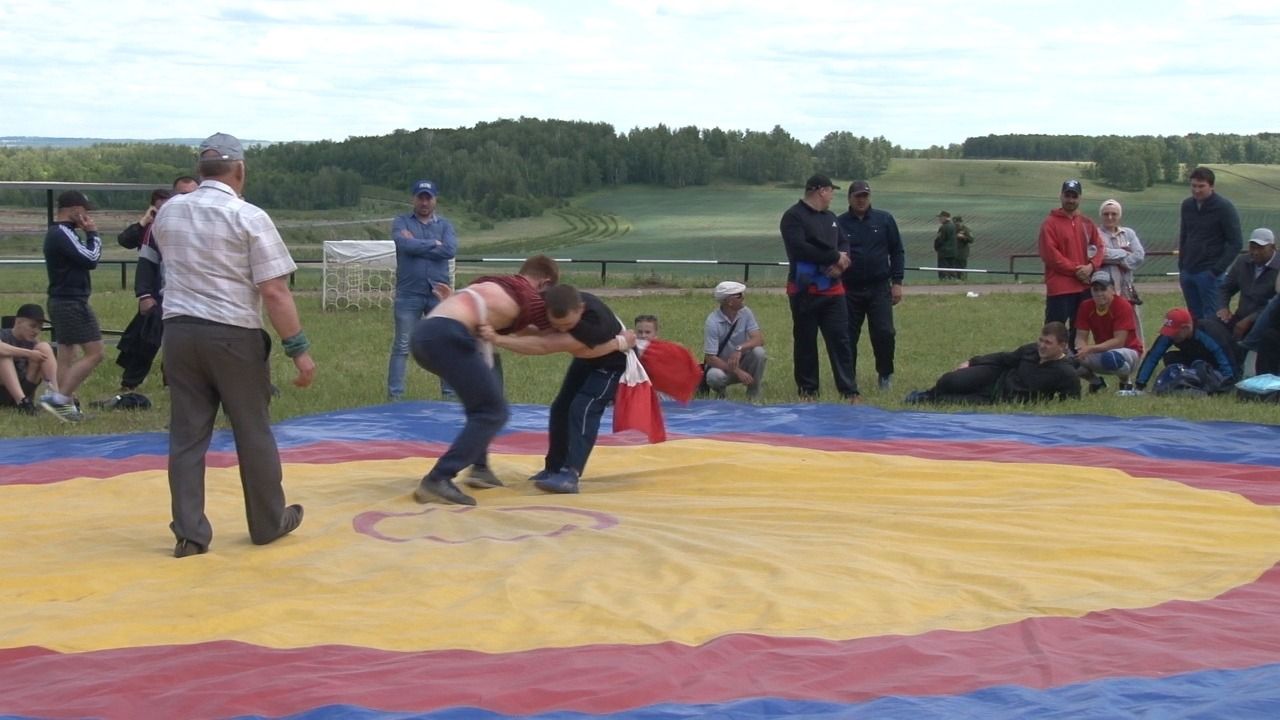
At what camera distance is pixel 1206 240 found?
12359 millimetres

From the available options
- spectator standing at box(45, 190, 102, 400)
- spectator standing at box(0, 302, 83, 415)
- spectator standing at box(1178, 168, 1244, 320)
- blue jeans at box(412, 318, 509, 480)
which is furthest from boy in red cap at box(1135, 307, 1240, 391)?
spectator standing at box(0, 302, 83, 415)

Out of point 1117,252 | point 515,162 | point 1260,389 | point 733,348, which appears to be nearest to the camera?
point 1260,389

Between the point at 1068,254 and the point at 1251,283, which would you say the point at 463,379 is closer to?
the point at 1068,254

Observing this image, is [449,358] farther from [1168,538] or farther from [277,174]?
[277,174]

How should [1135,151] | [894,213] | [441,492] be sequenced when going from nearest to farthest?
[441,492] < [894,213] < [1135,151]

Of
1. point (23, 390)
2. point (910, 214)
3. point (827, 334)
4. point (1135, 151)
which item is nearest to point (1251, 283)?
point (827, 334)

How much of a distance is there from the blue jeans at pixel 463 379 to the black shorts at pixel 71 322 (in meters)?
4.54

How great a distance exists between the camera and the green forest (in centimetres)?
2742

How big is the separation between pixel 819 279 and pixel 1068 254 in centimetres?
223

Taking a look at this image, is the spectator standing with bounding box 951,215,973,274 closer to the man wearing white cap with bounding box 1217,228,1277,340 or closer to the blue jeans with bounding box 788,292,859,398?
the man wearing white cap with bounding box 1217,228,1277,340

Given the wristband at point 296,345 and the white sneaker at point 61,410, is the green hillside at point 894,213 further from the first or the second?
the wristband at point 296,345

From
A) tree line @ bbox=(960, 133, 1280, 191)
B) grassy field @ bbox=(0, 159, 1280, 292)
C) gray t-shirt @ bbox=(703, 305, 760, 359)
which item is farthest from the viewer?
tree line @ bbox=(960, 133, 1280, 191)

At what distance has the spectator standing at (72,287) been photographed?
33.1 feet

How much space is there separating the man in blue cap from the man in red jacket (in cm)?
465
